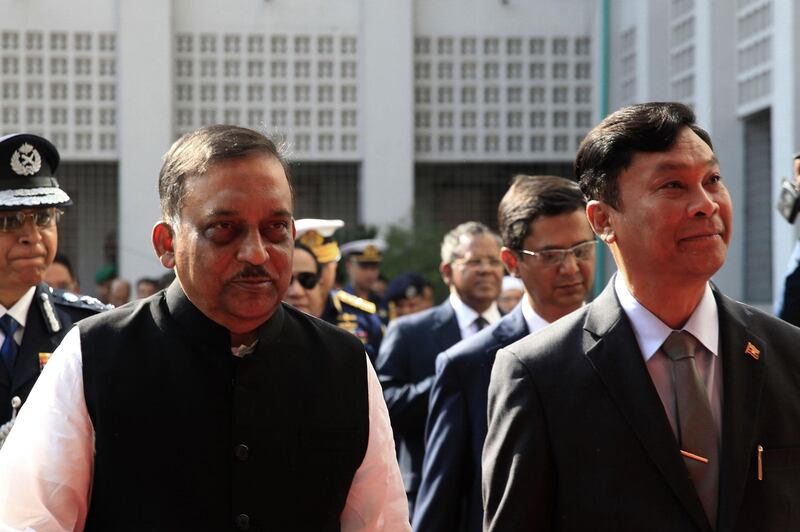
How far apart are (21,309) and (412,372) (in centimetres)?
227

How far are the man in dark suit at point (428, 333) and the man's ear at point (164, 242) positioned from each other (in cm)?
318

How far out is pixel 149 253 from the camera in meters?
24.6

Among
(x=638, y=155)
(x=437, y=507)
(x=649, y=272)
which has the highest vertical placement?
(x=638, y=155)

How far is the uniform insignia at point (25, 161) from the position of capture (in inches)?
183

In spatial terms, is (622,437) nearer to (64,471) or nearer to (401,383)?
(64,471)

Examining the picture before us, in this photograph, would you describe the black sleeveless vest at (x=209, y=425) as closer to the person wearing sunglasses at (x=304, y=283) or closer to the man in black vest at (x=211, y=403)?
the man in black vest at (x=211, y=403)

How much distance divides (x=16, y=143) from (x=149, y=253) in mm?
20215

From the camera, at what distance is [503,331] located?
459cm

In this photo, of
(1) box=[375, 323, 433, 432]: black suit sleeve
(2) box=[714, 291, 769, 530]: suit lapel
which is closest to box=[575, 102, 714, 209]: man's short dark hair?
(2) box=[714, 291, 769, 530]: suit lapel

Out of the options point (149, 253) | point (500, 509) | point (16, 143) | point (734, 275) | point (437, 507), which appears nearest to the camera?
point (500, 509)

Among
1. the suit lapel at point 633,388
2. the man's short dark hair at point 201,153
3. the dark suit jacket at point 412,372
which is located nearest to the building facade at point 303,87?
the dark suit jacket at point 412,372

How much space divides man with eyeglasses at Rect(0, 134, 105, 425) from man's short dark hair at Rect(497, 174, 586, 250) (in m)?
1.51

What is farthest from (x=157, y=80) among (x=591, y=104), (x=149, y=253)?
(x=591, y=104)

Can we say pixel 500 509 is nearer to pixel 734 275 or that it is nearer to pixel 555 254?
pixel 555 254
